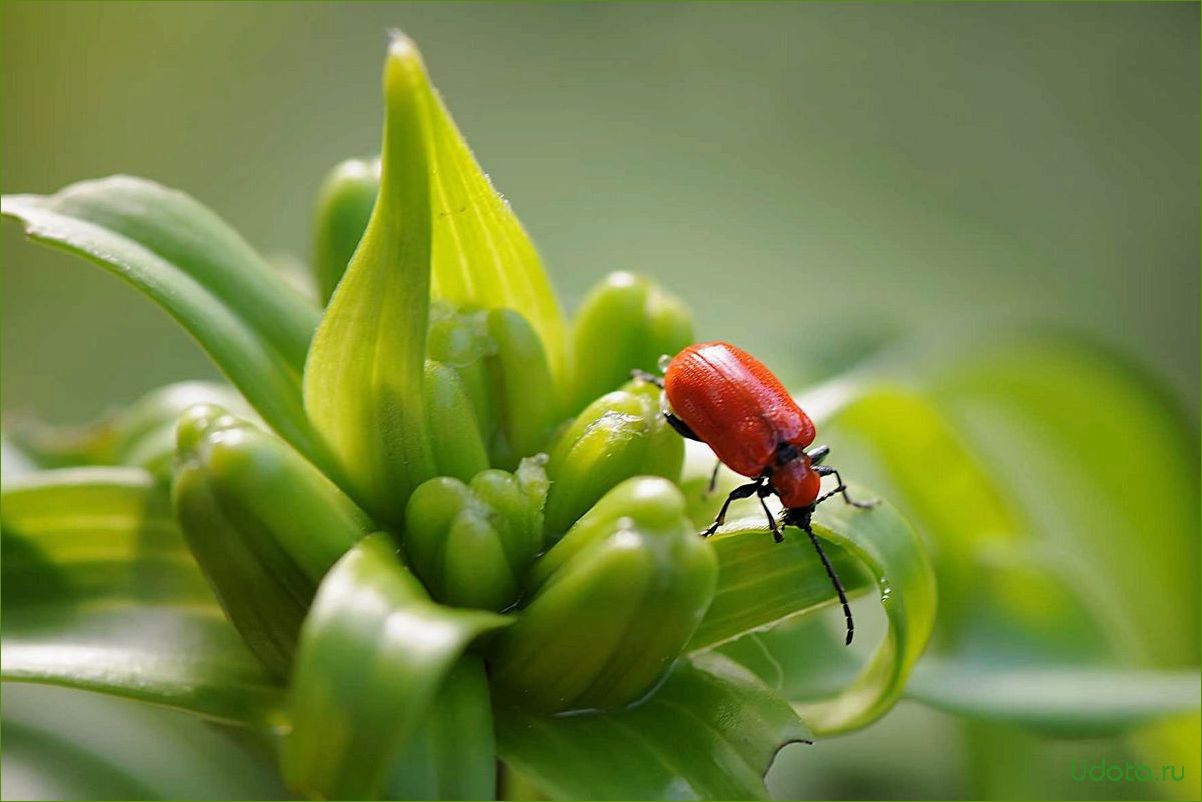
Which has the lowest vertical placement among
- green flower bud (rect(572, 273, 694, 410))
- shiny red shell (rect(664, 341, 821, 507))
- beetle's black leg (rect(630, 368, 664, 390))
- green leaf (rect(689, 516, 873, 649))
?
green leaf (rect(689, 516, 873, 649))

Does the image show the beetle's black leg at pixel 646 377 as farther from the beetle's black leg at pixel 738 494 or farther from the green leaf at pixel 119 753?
the green leaf at pixel 119 753

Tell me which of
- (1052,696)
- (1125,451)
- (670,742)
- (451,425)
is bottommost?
(1052,696)

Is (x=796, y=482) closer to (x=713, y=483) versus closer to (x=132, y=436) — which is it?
(x=713, y=483)

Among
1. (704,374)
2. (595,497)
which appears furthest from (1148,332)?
(595,497)

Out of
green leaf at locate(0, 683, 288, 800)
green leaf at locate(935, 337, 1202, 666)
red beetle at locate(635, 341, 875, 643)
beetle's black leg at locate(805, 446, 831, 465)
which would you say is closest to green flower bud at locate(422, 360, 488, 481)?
red beetle at locate(635, 341, 875, 643)

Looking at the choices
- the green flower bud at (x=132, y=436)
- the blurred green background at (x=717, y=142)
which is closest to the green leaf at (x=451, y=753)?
the green flower bud at (x=132, y=436)

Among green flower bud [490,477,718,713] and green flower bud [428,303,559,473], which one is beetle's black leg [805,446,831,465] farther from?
green flower bud [490,477,718,713]

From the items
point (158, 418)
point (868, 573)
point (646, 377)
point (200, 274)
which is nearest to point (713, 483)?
point (646, 377)
